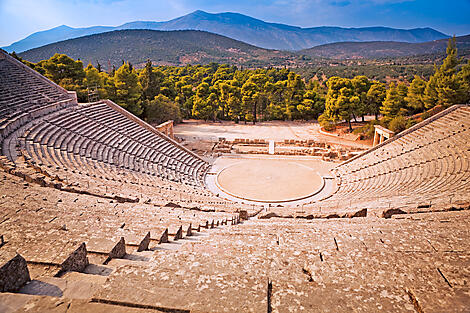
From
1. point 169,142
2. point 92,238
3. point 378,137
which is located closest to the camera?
point 92,238

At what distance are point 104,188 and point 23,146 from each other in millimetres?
4893

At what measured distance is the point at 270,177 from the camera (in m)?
17.7

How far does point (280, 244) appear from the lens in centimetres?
349

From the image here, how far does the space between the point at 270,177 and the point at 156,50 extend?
337 feet

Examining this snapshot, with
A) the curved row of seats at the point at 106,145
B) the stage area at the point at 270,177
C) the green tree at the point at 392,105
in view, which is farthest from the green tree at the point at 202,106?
the green tree at the point at 392,105

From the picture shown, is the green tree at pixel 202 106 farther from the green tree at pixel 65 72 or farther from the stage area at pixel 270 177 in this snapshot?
the stage area at pixel 270 177

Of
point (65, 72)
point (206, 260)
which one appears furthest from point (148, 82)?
point (206, 260)

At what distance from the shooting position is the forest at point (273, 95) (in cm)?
2567

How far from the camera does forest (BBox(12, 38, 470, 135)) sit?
2567cm

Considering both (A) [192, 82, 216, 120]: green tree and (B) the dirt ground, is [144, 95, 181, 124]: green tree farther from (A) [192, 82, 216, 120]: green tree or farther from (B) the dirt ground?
(A) [192, 82, 216, 120]: green tree

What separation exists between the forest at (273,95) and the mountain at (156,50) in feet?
202

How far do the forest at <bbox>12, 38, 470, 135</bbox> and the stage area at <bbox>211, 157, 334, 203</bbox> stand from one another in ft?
35.8

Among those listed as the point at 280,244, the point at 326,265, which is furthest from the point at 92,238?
the point at 326,265

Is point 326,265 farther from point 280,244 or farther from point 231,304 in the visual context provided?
point 231,304
